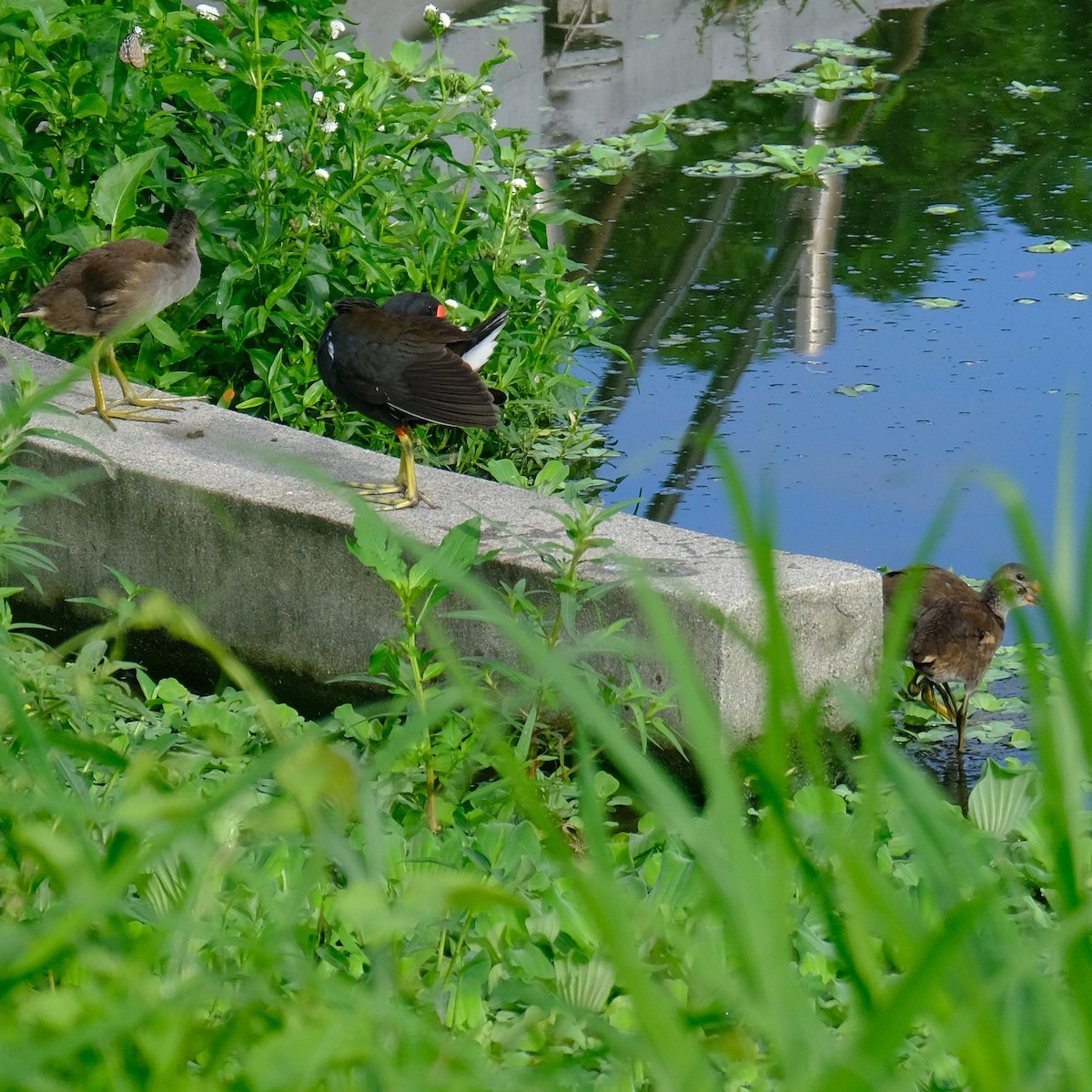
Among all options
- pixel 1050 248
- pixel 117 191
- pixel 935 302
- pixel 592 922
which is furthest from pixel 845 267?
pixel 592 922

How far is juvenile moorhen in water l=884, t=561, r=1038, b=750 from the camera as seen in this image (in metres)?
4.03

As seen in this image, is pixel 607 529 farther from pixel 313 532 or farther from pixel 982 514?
pixel 982 514

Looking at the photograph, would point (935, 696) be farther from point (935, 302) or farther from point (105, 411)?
point (935, 302)

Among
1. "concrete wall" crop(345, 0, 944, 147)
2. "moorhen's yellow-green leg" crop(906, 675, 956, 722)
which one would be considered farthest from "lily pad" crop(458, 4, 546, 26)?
"moorhen's yellow-green leg" crop(906, 675, 956, 722)

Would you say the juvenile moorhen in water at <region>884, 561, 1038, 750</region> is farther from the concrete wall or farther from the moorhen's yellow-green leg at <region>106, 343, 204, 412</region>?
the concrete wall

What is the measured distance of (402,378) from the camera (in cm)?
423

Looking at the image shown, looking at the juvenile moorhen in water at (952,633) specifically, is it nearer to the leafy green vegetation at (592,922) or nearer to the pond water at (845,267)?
the pond water at (845,267)

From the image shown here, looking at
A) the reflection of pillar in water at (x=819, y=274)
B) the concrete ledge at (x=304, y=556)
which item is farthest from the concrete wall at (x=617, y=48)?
the concrete ledge at (x=304, y=556)

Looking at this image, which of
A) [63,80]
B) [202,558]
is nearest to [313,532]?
[202,558]

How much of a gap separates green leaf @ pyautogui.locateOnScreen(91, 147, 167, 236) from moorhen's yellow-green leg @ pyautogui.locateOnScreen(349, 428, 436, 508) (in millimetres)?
1439

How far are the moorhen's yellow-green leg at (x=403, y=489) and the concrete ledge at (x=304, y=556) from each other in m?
0.04

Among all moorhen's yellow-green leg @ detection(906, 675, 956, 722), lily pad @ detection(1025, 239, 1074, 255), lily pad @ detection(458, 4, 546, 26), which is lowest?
moorhen's yellow-green leg @ detection(906, 675, 956, 722)

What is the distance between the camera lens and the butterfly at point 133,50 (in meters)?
5.21

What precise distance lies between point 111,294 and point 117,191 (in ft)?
2.01
